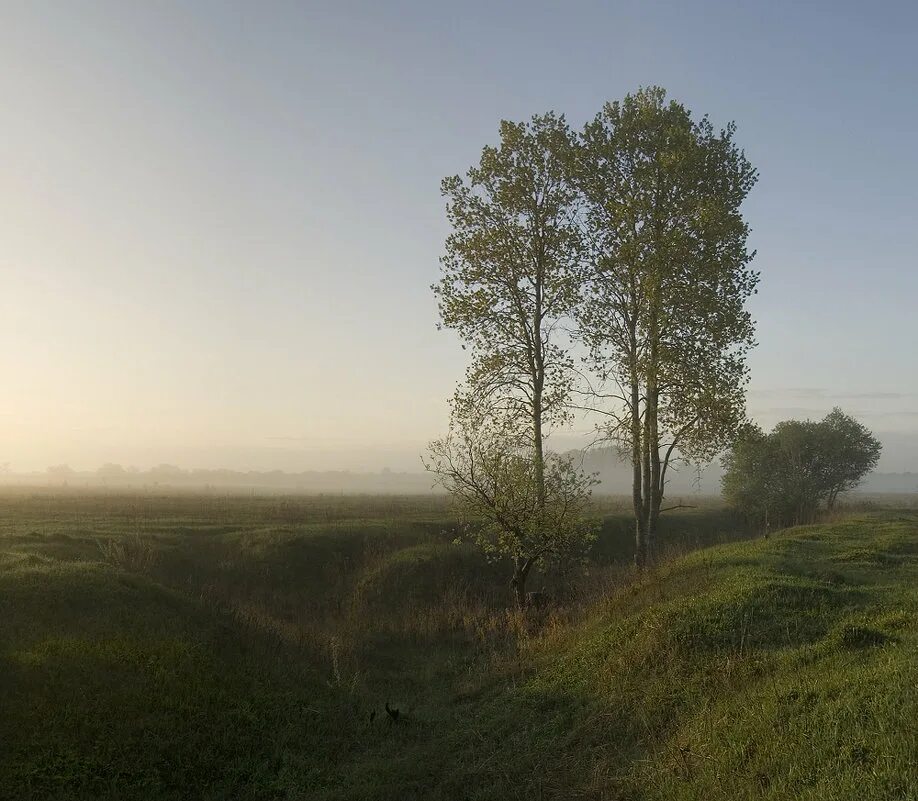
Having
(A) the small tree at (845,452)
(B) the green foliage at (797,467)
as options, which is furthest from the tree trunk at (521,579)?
(A) the small tree at (845,452)

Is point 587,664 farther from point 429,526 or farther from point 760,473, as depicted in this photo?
point 760,473

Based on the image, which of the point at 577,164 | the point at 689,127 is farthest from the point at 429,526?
the point at 689,127

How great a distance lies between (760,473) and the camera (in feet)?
200

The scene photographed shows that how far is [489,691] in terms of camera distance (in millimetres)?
15953

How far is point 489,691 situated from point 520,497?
8790 mm

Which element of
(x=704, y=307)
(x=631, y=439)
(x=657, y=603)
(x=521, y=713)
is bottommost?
(x=521, y=713)

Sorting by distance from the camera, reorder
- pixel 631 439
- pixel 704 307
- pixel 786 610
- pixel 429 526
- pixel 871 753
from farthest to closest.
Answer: pixel 429 526 → pixel 631 439 → pixel 704 307 → pixel 786 610 → pixel 871 753

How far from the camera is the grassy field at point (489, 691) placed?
366 inches

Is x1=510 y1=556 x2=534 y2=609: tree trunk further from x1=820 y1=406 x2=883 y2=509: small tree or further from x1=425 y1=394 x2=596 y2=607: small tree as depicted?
x1=820 y1=406 x2=883 y2=509: small tree

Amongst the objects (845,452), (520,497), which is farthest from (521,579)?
(845,452)

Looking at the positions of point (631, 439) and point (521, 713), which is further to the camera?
point (631, 439)

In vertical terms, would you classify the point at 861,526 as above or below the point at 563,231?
below

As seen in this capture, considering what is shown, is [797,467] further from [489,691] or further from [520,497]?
[489,691]

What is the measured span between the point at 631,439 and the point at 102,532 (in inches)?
1041
